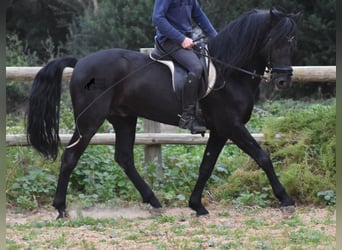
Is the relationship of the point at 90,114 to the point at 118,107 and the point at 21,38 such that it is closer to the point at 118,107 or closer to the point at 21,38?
the point at 118,107

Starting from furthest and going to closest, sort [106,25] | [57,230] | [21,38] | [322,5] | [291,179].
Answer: [21,38] → [106,25] → [322,5] → [291,179] → [57,230]

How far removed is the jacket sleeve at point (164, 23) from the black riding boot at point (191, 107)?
1.27 ft

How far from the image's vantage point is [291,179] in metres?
6.83

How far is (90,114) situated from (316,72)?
270 cm

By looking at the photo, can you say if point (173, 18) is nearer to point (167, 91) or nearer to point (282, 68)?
point (167, 91)

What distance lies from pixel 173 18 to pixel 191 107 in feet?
2.93

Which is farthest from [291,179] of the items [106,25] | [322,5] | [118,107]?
[106,25]

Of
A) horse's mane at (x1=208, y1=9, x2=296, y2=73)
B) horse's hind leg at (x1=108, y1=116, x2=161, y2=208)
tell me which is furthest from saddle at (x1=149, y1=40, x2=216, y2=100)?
horse's hind leg at (x1=108, y1=116, x2=161, y2=208)

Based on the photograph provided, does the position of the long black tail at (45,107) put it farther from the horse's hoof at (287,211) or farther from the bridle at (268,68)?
the horse's hoof at (287,211)

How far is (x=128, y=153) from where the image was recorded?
6410 mm

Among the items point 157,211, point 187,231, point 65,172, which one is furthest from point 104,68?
point 187,231

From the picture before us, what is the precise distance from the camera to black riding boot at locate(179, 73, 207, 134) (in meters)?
5.77

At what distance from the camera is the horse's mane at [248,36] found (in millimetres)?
5768

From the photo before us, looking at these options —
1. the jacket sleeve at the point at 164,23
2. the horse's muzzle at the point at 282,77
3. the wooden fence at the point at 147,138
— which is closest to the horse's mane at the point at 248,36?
the horse's muzzle at the point at 282,77
